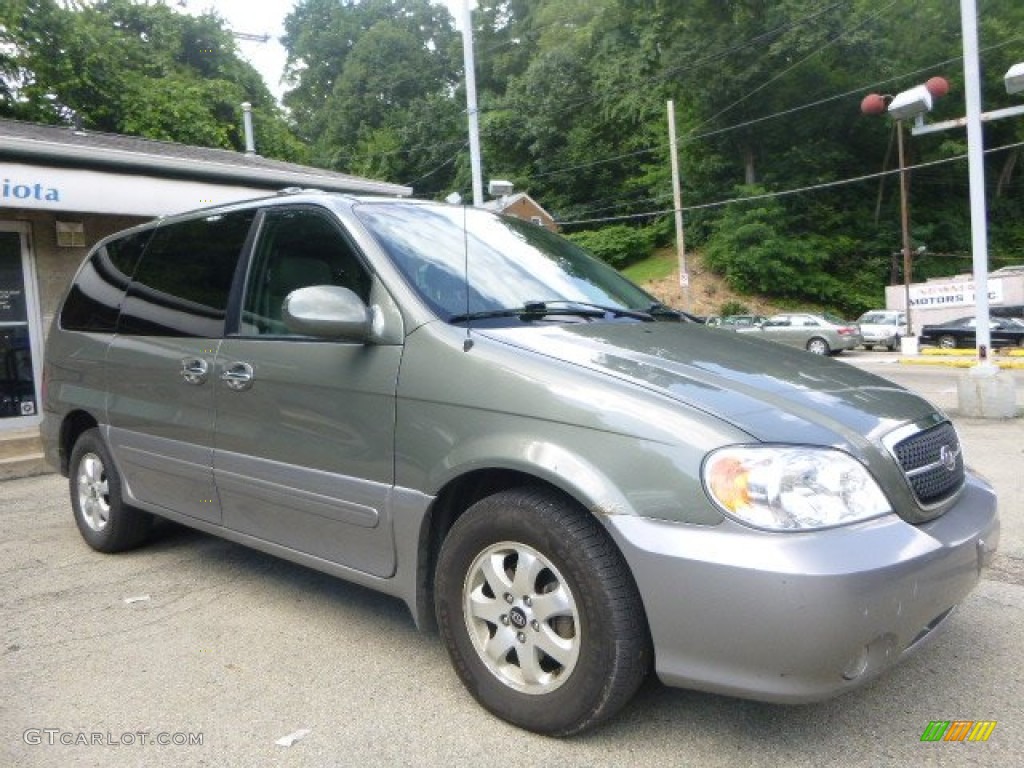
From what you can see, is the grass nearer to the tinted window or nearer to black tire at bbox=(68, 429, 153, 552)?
black tire at bbox=(68, 429, 153, 552)

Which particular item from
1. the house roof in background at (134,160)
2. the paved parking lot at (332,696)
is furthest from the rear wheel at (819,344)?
the paved parking lot at (332,696)

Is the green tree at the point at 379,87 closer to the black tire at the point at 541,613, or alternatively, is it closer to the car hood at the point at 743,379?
the car hood at the point at 743,379

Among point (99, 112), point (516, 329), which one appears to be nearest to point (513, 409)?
point (516, 329)

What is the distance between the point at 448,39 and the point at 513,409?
66378 millimetres

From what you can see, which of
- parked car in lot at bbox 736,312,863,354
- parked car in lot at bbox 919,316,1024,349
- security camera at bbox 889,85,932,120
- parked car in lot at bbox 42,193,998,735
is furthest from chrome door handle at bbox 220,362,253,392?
parked car in lot at bbox 919,316,1024,349

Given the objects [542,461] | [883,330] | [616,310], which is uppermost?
[616,310]

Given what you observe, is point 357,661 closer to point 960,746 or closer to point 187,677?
point 187,677

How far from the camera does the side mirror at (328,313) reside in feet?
9.30

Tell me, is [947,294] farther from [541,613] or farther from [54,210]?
[541,613]

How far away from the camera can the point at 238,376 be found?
133 inches

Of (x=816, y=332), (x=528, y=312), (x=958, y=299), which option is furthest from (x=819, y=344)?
(x=528, y=312)

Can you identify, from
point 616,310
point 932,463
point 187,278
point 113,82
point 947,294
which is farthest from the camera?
point 947,294

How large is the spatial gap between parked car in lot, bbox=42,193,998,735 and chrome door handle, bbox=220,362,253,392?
0.6 inches

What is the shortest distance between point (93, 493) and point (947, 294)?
97.0 feet
